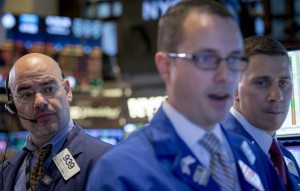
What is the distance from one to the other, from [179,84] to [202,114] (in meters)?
0.09

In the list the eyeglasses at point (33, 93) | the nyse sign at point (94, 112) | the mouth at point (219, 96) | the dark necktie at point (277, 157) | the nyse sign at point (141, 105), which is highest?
the mouth at point (219, 96)

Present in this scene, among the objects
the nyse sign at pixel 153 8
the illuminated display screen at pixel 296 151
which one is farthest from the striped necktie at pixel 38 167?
Answer: the nyse sign at pixel 153 8

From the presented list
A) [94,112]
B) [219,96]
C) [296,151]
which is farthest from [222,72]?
[94,112]

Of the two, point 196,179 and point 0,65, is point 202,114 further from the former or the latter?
point 0,65

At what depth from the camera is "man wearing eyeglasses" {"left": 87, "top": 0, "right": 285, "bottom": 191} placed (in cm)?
121

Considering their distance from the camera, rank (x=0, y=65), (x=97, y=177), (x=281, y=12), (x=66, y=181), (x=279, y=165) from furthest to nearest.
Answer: (x=281, y=12), (x=0, y=65), (x=66, y=181), (x=279, y=165), (x=97, y=177)

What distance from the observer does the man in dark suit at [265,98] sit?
1.90m

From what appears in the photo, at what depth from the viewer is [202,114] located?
128 centimetres

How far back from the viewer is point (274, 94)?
1895mm

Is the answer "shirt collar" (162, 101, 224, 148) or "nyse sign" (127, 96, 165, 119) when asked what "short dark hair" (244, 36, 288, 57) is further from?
"nyse sign" (127, 96, 165, 119)

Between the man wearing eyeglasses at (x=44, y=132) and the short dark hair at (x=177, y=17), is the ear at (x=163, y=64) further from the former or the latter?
the man wearing eyeglasses at (x=44, y=132)

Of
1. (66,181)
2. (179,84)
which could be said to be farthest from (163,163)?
(66,181)

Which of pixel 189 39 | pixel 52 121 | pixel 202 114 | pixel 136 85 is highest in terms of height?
pixel 189 39

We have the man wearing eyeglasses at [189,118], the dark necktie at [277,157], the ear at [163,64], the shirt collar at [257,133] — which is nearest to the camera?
the man wearing eyeglasses at [189,118]
